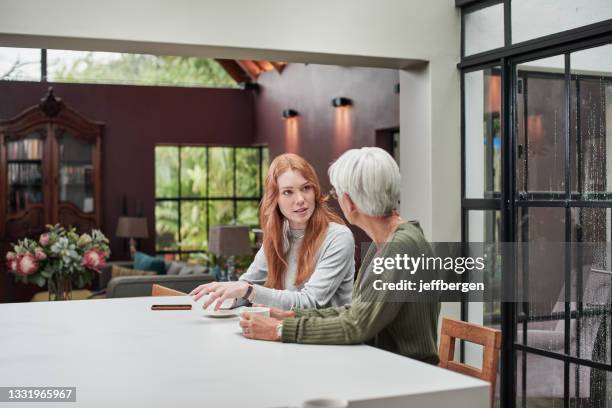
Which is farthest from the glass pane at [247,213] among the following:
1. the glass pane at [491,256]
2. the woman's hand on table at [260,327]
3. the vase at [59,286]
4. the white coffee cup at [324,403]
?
the white coffee cup at [324,403]

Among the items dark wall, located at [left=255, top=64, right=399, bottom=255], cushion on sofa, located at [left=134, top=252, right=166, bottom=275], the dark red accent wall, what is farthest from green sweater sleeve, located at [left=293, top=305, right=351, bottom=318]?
the dark red accent wall

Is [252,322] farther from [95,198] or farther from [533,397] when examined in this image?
[95,198]

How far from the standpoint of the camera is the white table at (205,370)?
5.00 feet

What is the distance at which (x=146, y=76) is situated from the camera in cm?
1612

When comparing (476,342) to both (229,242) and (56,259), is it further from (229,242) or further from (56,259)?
(229,242)

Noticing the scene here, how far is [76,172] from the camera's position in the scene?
10.3m

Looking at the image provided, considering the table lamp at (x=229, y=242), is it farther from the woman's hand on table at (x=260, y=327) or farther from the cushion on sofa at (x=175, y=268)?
the woman's hand on table at (x=260, y=327)

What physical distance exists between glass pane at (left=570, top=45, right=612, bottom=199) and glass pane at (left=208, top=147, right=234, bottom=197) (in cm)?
776

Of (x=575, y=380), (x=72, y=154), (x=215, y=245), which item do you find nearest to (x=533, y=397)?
(x=575, y=380)

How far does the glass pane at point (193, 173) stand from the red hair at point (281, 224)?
8448 millimetres

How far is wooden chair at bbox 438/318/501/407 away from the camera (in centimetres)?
219

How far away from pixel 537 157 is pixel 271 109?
6753 millimetres

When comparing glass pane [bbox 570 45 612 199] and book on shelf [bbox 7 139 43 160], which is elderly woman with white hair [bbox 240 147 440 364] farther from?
book on shelf [bbox 7 139 43 160]

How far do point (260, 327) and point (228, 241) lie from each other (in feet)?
16.2
